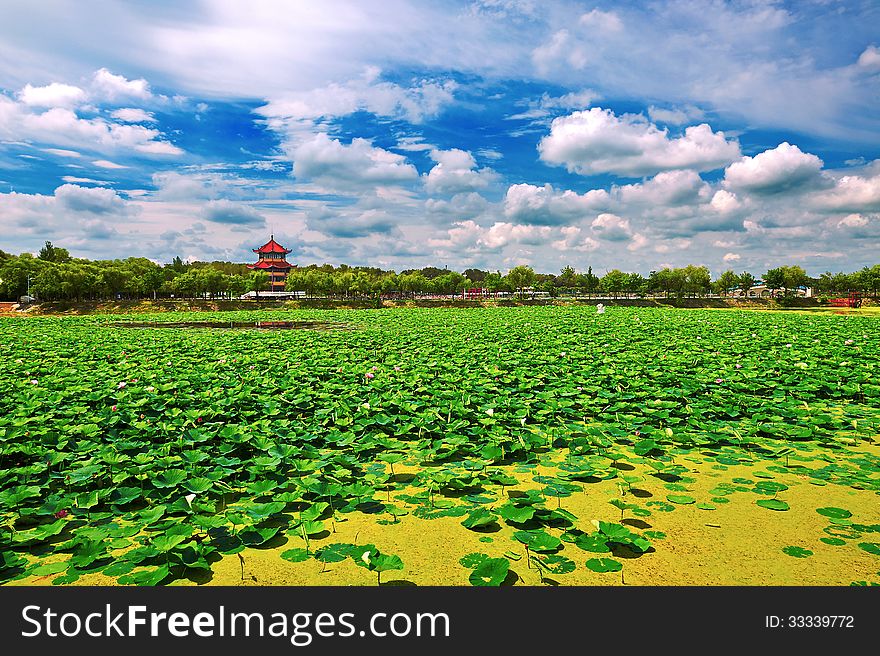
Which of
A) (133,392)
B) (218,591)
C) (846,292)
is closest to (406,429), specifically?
(218,591)

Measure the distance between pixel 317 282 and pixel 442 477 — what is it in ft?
205

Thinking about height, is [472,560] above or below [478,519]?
below

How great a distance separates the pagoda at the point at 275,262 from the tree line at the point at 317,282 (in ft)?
8.38

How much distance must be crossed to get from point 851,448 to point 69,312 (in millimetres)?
49420

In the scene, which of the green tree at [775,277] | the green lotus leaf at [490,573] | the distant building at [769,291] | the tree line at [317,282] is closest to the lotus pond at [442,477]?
the green lotus leaf at [490,573]

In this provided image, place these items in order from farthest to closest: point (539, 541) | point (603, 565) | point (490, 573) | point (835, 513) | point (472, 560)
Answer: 1. point (835, 513)
2. point (539, 541)
3. point (472, 560)
4. point (603, 565)
5. point (490, 573)

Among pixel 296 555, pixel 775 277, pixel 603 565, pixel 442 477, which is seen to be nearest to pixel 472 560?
pixel 603 565

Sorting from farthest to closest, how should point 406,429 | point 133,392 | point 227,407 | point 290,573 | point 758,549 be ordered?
point 133,392 → point 227,407 → point 406,429 → point 758,549 → point 290,573

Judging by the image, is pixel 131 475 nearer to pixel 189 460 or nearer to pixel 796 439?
pixel 189 460

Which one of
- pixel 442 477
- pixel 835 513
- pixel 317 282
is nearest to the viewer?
pixel 835 513

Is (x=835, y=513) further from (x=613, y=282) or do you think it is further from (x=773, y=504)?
(x=613, y=282)

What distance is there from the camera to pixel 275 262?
8419cm

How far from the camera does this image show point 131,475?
14.0ft

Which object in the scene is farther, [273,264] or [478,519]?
[273,264]
